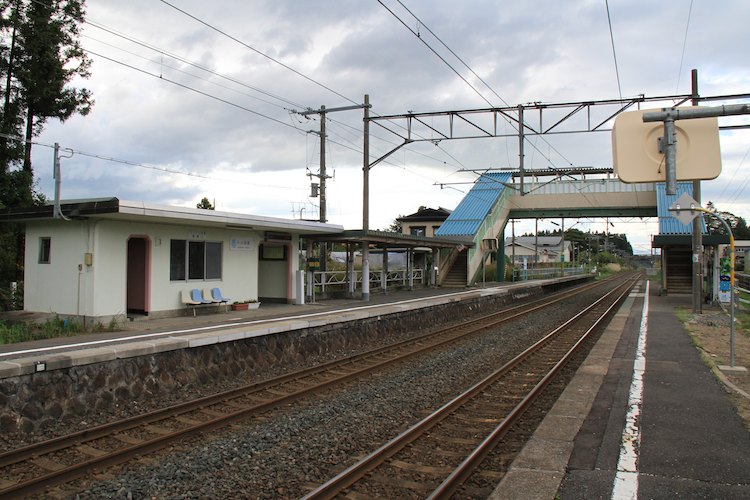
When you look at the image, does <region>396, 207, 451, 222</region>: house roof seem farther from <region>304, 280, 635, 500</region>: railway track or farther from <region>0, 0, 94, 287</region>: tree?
<region>304, 280, 635, 500</region>: railway track

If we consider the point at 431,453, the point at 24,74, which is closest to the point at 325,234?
the point at 24,74

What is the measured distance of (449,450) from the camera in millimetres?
6094

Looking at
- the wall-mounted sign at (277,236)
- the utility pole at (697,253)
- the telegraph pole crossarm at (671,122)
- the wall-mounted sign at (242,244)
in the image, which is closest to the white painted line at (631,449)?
the telegraph pole crossarm at (671,122)

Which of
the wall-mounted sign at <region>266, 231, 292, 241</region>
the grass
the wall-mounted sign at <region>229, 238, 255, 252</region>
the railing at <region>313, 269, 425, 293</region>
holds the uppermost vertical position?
the wall-mounted sign at <region>266, 231, 292, 241</region>

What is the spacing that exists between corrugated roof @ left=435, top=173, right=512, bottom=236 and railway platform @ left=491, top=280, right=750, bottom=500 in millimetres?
24071

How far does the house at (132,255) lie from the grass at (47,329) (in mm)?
356

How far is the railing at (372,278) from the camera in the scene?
22.6 m

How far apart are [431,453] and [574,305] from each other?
2256cm

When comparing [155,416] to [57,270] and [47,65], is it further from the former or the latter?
[47,65]

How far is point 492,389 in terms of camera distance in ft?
29.5

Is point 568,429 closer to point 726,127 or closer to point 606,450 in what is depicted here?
point 606,450

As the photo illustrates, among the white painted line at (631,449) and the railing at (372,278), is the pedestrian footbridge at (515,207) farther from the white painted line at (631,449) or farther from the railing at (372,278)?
the white painted line at (631,449)

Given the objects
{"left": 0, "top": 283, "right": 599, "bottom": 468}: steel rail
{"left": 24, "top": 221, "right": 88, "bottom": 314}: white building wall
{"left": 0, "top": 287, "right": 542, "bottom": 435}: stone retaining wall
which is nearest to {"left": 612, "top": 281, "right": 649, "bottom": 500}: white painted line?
{"left": 0, "top": 283, "right": 599, "bottom": 468}: steel rail

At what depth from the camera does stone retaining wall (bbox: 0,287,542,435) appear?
7.05 m
